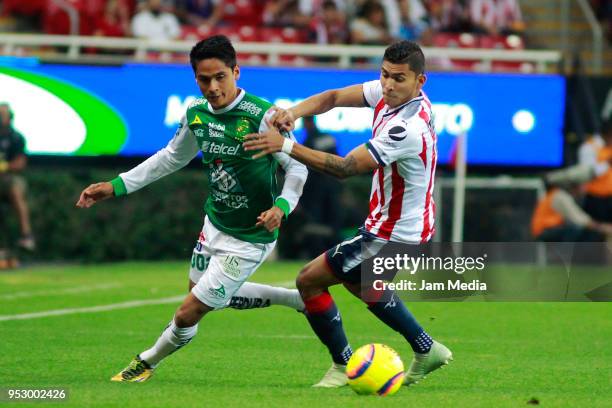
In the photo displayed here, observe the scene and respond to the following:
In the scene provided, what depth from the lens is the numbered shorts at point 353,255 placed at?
8.20 meters

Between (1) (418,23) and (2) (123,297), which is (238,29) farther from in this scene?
(2) (123,297)

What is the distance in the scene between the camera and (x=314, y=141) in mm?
19000

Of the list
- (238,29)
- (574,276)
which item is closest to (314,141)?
(238,29)

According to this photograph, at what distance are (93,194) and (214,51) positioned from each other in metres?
1.19

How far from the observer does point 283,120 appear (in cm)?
792

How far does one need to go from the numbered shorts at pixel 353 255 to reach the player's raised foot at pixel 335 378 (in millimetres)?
605

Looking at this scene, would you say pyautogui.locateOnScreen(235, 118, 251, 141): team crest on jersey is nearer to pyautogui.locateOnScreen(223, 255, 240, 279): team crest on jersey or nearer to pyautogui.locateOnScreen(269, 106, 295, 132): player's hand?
pyautogui.locateOnScreen(269, 106, 295, 132): player's hand

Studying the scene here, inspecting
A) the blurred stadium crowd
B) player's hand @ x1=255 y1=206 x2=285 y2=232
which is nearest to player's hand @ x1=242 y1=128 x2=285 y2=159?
player's hand @ x1=255 y1=206 x2=285 y2=232

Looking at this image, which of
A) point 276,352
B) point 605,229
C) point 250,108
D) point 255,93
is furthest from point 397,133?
point 255,93

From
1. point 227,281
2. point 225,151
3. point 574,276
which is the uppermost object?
point 225,151

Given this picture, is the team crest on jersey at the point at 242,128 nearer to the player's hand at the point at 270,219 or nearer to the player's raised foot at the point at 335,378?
the player's hand at the point at 270,219

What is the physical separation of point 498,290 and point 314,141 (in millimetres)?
9083

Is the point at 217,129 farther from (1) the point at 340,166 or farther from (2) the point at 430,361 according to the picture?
(2) the point at 430,361

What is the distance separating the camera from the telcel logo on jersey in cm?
849
